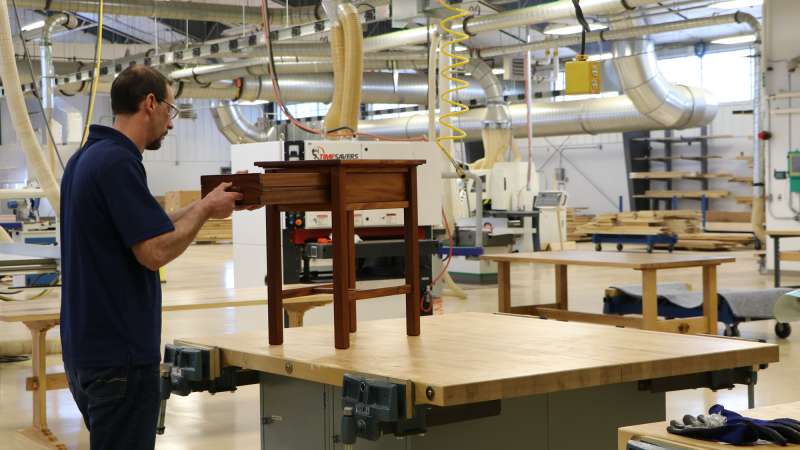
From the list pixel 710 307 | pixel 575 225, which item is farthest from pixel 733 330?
pixel 575 225

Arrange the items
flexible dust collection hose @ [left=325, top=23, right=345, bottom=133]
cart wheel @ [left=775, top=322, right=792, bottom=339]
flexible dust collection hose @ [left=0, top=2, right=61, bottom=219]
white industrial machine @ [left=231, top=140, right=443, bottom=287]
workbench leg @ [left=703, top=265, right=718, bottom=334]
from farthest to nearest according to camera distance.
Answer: cart wheel @ [left=775, top=322, right=792, bottom=339]
flexible dust collection hose @ [left=325, top=23, right=345, bottom=133]
workbench leg @ [left=703, top=265, right=718, bottom=334]
white industrial machine @ [left=231, top=140, right=443, bottom=287]
flexible dust collection hose @ [left=0, top=2, right=61, bottom=219]

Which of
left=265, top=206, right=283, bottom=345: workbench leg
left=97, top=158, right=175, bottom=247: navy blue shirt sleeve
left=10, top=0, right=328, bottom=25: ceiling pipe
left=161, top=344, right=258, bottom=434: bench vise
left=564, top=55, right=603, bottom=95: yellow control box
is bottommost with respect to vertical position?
left=161, top=344, right=258, bottom=434: bench vise

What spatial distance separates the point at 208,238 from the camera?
2300cm

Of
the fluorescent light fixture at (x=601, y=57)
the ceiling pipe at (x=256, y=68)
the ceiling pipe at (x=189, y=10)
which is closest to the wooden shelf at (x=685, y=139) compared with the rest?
the fluorescent light fixture at (x=601, y=57)

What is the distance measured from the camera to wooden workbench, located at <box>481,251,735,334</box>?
638 centimetres

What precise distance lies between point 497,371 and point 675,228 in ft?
52.8

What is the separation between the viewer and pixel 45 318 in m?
4.71

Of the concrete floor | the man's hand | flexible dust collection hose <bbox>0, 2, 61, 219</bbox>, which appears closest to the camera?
the man's hand

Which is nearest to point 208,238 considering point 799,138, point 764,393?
point 799,138

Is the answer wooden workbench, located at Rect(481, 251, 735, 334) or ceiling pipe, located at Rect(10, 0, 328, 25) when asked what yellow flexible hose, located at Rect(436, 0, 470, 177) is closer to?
wooden workbench, located at Rect(481, 251, 735, 334)

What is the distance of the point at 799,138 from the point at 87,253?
37.8 feet

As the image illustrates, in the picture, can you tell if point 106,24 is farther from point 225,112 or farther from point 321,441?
point 321,441

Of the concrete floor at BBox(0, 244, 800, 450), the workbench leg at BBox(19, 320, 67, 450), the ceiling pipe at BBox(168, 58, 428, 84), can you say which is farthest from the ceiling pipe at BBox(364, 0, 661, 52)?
the workbench leg at BBox(19, 320, 67, 450)

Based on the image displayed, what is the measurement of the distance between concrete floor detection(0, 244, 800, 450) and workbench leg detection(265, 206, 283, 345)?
1.83 m
